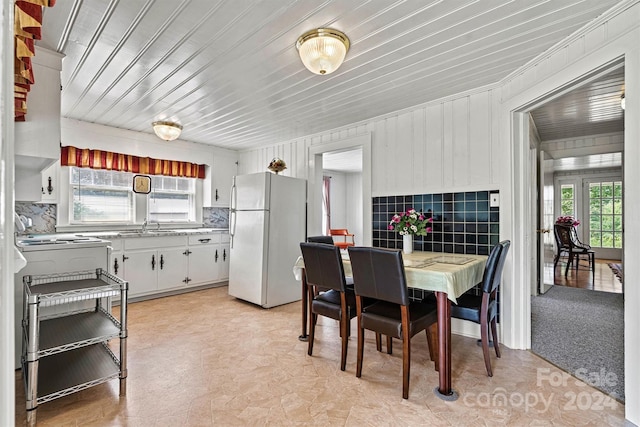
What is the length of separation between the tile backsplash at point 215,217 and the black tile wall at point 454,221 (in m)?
3.10

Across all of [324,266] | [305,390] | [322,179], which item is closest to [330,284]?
[324,266]

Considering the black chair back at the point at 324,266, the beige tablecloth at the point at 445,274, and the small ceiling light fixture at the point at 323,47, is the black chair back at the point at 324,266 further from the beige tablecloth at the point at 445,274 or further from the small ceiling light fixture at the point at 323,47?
the small ceiling light fixture at the point at 323,47

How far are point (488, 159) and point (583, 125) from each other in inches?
94.3

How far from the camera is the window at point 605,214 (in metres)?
7.29

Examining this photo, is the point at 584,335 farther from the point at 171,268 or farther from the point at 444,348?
the point at 171,268

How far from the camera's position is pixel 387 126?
356cm

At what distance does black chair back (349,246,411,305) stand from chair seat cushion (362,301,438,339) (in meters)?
0.13

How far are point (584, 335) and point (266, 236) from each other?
3332mm

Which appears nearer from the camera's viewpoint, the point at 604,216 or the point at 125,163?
the point at 125,163

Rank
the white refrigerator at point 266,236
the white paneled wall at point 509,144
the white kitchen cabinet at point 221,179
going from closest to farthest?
the white paneled wall at point 509,144
the white refrigerator at point 266,236
the white kitchen cabinet at point 221,179

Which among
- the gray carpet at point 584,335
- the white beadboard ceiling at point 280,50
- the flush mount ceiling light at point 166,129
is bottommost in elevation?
the gray carpet at point 584,335

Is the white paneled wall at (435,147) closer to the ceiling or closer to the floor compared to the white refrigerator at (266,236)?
closer to the ceiling

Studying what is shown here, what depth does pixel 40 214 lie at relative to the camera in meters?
3.71

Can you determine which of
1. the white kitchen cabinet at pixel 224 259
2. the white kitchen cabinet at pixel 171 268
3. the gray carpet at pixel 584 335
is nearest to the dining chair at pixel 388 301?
the gray carpet at pixel 584 335
